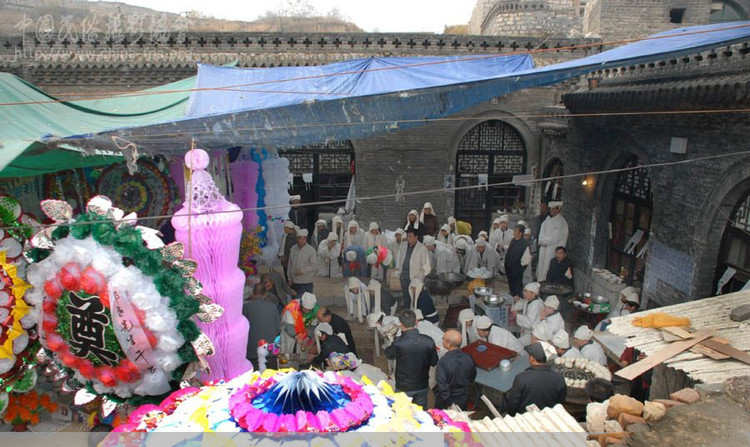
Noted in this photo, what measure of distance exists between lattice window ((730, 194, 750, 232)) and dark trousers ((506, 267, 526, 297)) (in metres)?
3.52

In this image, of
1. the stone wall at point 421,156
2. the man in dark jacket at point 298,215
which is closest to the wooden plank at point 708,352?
the man in dark jacket at point 298,215

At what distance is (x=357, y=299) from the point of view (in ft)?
30.9

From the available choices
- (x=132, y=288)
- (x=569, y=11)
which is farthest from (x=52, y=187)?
(x=569, y=11)

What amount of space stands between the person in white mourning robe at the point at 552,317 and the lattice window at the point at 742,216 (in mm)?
2489

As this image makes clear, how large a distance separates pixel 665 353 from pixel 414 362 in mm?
2406

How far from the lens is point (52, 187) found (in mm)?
6867

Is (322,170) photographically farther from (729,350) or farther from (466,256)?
(729,350)

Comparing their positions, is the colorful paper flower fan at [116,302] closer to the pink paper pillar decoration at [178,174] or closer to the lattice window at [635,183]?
the pink paper pillar decoration at [178,174]

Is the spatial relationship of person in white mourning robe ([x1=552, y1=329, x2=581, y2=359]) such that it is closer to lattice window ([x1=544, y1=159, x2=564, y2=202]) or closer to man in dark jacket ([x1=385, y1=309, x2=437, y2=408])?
man in dark jacket ([x1=385, y1=309, x2=437, y2=408])

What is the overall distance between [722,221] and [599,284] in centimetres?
300

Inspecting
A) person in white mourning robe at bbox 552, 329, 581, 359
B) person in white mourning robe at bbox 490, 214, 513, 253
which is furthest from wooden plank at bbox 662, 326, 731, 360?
person in white mourning robe at bbox 490, 214, 513, 253

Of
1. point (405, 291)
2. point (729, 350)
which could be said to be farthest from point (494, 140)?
point (729, 350)

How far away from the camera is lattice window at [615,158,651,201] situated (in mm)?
9312

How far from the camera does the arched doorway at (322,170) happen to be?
14688mm
